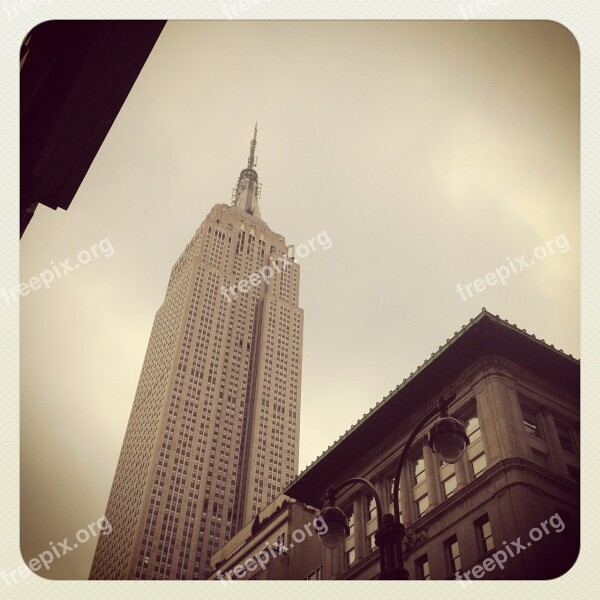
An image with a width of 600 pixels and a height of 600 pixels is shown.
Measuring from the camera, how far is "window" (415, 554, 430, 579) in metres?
32.3

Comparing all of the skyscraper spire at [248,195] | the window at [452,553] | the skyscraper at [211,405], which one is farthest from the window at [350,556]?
the skyscraper spire at [248,195]

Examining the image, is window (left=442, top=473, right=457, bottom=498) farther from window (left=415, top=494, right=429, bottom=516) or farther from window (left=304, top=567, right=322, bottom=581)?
window (left=304, top=567, right=322, bottom=581)

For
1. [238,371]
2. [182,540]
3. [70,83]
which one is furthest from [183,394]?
[70,83]

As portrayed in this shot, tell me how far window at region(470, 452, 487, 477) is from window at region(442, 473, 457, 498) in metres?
1.14

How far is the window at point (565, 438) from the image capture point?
34.0 metres

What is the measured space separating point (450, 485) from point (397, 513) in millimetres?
22303

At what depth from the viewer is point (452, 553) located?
31.2 metres

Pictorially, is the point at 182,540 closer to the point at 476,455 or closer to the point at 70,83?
the point at 476,455

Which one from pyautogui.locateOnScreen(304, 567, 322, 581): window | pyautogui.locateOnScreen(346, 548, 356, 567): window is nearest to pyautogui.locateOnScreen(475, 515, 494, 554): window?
pyautogui.locateOnScreen(346, 548, 356, 567): window

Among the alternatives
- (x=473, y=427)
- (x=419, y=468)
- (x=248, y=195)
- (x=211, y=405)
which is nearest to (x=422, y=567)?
(x=419, y=468)

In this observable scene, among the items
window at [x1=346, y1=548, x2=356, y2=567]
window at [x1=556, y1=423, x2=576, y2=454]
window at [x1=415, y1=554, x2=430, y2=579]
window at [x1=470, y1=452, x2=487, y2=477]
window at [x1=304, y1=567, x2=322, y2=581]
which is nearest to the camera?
window at [x1=415, y1=554, x2=430, y2=579]

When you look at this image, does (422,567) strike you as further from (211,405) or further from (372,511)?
(211,405)

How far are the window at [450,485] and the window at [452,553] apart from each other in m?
2.33
